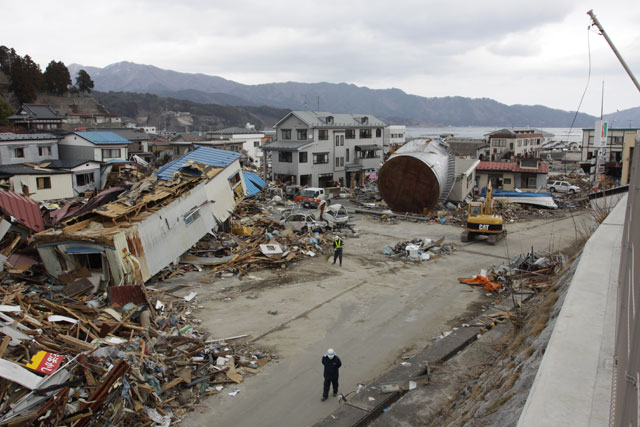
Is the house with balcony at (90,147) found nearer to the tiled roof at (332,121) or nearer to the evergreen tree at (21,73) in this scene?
the tiled roof at (332,121)

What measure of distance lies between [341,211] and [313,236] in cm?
508

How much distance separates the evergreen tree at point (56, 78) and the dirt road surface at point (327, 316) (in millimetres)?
66691

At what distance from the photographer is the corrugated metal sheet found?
54.3 ft

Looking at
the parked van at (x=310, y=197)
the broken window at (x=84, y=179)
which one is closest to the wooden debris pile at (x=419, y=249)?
the parked van at (x=310, y=197)

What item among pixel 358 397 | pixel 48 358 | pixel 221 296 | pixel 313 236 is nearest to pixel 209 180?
pixel 313 236

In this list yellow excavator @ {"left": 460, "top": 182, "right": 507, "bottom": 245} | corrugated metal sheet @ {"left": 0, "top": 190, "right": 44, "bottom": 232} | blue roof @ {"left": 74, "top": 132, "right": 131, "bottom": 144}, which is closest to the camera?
corrugated metal sheet @ {"left": 0, "top": 190, "right": 44, "bottom": 232}

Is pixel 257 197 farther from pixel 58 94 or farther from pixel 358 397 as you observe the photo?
pixel 58 94

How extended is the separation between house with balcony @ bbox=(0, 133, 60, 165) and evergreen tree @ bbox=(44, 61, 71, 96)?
1620 inches

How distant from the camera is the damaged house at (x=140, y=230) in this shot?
13.7m

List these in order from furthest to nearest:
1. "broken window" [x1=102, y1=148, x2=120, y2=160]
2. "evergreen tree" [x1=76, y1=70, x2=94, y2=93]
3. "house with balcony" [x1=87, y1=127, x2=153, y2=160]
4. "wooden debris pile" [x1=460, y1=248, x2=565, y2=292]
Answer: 1. "evergreen tree" [x1=76, y1=70, x2=94, y2=93]
2. "house with balcony" [x1=87, y1=127, x2=153, y2=160]
3. "broken window" [x1=102, y1=148, x2=120, y2=160]
4. "wooden debris pile" [x1=460, y1=248, x2=565, y2=292]

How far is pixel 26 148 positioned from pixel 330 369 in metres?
32.2

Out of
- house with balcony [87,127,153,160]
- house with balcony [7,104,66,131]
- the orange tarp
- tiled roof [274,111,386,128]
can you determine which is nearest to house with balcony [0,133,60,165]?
house with balcony [7,104,66,131]

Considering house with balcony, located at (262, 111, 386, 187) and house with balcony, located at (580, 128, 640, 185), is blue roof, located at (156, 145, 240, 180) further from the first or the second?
house with balcony, located at (580, 128, 640, 185)

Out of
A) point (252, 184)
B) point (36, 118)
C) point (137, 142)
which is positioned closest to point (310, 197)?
point (252, 184)
